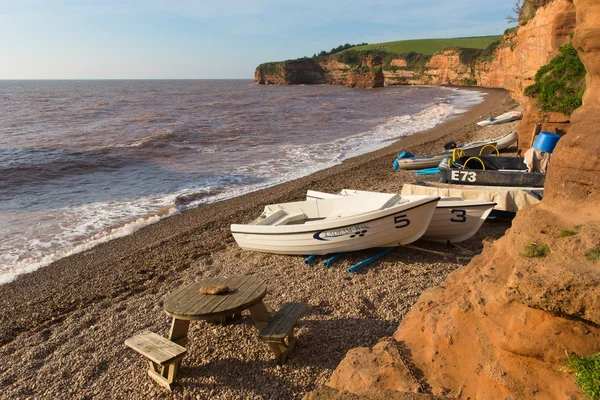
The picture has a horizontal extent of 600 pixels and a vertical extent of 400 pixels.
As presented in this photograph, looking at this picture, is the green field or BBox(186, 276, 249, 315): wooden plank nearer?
BBox(186, 276, 249, 315): wooden plank

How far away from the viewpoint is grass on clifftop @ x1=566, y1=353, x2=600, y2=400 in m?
2.85

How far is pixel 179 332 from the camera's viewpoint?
19.0ft

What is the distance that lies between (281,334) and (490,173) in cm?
828

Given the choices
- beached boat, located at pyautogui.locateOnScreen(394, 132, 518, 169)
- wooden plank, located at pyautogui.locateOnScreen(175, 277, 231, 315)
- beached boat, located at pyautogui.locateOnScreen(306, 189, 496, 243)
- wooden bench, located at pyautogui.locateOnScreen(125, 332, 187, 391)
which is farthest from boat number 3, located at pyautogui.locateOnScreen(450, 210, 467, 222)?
beached boat, located at pyautogui.locateOnScreen(394, 132, 518, 169)

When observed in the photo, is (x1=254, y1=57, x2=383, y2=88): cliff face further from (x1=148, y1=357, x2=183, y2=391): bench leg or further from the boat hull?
(x1=148, y1=357, x2=183, y2=391): bench leg

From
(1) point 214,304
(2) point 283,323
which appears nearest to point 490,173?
(2) point 283,323

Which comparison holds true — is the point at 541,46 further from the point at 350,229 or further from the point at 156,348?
the point at 156,348

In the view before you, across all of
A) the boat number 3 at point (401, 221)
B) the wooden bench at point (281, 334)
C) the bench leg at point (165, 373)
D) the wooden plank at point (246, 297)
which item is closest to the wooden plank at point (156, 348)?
the bench leg at point (165, 373)

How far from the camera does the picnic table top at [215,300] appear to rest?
538 cm

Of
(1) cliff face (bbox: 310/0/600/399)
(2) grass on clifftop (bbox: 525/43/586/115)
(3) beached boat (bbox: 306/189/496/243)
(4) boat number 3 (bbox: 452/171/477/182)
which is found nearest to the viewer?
Result: (1) cliff face (bbox: 310/0/600/399)

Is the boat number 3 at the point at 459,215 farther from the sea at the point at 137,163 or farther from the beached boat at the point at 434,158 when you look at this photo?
the sea at the point at 137,163

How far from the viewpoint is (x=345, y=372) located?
405 cm

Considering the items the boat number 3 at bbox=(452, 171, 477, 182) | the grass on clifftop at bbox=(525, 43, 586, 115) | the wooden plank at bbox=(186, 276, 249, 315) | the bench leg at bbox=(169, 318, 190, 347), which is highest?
the grass on clifftop at bbox=(525, 43, 586, 115)

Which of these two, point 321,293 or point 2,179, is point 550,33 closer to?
point 321,293
